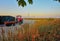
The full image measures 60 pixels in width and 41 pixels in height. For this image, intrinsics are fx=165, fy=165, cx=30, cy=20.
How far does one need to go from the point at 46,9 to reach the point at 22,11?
506 millimetres

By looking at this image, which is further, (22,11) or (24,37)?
(22,11)

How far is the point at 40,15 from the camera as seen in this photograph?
3283 mm

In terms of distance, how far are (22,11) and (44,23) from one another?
50 centimetres

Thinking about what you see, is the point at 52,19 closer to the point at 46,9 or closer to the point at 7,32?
the point at 46,9

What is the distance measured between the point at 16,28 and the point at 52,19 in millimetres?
785

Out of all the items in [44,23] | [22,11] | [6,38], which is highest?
[22,11]

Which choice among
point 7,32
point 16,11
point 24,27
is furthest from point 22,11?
point 7,32

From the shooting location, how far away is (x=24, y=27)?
3.12m

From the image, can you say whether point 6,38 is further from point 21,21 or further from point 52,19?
point 52,19

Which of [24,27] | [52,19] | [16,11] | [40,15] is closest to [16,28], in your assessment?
[24,27]

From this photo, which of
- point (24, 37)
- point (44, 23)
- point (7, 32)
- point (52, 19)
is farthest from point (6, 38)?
point (52, 19)

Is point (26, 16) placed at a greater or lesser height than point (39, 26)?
greater

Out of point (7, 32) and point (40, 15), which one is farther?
point (40, 15)

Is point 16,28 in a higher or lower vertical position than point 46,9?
lower
